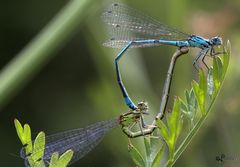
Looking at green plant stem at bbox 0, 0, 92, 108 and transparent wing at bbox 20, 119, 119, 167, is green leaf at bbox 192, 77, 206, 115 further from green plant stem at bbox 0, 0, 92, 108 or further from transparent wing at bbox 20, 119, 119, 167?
green plant stem at bbox 0, 0, 92, 108

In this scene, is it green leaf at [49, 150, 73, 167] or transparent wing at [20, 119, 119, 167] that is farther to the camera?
transparent wing at [20, 119, 119, 167]

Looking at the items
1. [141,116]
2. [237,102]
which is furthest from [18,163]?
[141,116]

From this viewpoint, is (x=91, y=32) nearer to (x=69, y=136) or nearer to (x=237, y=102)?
(x=237, y=102)

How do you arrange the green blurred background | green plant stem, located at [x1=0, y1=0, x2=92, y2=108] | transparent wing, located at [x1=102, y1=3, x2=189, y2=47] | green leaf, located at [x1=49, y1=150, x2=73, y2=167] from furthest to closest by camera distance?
the green blurred background < green plant stem, located at [x1=0, y1=0, x2=92, y2=108] < transparent wing, located at [x1=102, y1=3, x2=189, y2=47] < green leaf, located at [x1=49, y1=150, x2=73, y2=167]

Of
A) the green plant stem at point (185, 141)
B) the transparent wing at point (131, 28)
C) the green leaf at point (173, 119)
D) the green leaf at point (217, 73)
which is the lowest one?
the green plant stem at point (185, 141)

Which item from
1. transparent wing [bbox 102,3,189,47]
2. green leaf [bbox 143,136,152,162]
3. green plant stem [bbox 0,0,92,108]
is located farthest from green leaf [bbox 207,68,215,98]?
green plant stem [bbox 0,0,92,108]

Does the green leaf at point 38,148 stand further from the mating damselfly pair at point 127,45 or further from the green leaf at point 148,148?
the green leaf at point 148,148

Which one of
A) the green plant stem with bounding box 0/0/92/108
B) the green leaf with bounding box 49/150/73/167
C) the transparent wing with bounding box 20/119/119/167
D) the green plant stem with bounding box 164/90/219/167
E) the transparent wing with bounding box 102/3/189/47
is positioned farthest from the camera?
the green plant stem with bounding box 0/0/92/108

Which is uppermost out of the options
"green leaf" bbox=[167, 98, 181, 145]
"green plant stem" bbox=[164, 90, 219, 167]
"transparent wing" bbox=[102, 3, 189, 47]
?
"transparent wing" bbox=[102, 3, 189, 47]

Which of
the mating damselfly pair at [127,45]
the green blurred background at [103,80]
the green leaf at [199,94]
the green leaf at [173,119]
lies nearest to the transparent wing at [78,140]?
the mating damselfly pair at [127,45]
